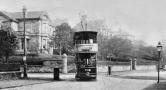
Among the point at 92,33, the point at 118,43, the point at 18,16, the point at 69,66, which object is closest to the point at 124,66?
the point at 118,43

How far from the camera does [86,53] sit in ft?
91.6

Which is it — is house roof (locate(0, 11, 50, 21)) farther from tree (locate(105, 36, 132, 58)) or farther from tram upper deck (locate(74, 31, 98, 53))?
tram upper deck (locate(74, 31, 98, 53))

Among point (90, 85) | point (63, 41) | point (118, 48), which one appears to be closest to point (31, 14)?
point (63, 41)

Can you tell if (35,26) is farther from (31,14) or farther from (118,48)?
(118,48)

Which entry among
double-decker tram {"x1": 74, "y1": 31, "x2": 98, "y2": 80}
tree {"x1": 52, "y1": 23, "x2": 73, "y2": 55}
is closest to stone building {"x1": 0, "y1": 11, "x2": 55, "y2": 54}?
tree {"x1": 52, "y1": 23, "x2": 73, "y2": 55}

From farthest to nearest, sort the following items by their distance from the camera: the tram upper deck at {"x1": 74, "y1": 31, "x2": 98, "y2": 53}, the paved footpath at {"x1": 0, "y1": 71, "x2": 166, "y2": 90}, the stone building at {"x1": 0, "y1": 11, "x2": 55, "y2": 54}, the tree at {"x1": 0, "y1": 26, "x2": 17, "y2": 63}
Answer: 1. the stone building at {"x1": 0, "y1": 11, "x2": 55, "y2": 54}
2. the tree at {"x1": 0, "y1": 26, "x2": 17, "y2": 63}
3. the tram upper deck at {"x1": 74, "y1": 31, "x2": 98, "y2": 53}
4. the paved footpath at {"x1": 0, "y1": 71, "x2": 166, "y2": 90}

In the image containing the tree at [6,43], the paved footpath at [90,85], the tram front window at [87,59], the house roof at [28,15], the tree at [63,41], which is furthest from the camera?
the house roof at [28,15]

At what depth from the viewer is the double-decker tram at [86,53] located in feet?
91.5

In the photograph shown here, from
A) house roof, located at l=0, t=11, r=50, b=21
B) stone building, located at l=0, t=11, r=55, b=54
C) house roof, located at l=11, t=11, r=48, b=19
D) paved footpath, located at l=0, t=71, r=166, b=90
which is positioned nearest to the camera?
paved footpath, located at l=0, t=71, r=166, b=90

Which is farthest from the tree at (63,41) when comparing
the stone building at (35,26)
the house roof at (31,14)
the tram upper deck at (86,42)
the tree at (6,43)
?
the tram upper deck at (86,42)

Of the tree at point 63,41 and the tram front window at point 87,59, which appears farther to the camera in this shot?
the tree at point 63,41

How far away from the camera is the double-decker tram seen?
2788cm

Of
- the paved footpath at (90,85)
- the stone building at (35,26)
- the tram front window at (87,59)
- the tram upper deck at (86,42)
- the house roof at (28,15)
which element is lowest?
the paved footpath at (90,85)

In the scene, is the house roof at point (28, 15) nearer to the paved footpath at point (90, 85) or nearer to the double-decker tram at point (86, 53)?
the paved footpath at point (90, 85)
